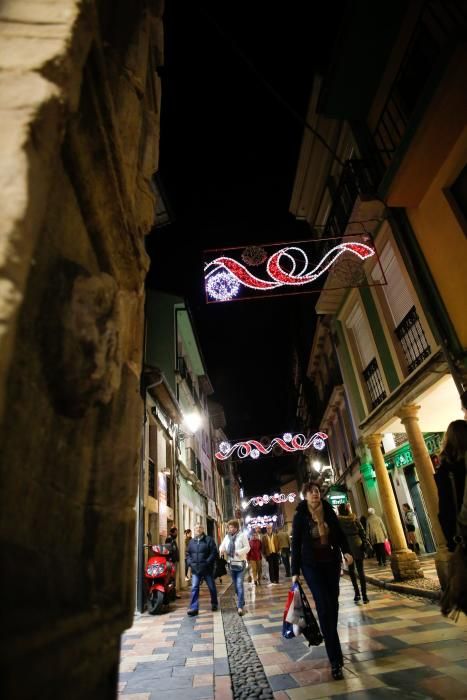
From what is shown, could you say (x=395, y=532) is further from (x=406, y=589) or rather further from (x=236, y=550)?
(x=236, y=550)

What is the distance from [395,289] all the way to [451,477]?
7564 millimetres

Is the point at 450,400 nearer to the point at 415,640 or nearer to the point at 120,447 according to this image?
the point at 415,640

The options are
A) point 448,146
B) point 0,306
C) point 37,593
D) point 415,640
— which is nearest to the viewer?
point 0,306

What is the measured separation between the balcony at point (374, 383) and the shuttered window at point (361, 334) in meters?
0.24

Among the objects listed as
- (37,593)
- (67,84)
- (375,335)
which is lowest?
(37,593)

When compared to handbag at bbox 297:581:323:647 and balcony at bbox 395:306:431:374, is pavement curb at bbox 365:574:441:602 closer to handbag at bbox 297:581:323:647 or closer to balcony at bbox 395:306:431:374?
handbag at bbox 297:581:323:647

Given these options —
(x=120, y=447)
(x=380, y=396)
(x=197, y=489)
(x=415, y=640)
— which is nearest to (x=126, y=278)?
(x=120, y=447)

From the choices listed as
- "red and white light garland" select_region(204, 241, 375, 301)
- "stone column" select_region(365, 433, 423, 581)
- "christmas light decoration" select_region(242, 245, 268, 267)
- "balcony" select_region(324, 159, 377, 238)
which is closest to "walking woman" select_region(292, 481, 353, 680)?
"red and white light garland" select_region(204, 241, 375, 301)

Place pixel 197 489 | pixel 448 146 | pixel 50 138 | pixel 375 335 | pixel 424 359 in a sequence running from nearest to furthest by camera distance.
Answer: pixel 50 138, pixel 448 146, pixel 424 359, pixel 375 335, pixel 197 489

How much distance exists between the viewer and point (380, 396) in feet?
37.3

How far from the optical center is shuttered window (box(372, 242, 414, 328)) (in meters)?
9.33

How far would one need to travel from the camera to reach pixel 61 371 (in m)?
1.35

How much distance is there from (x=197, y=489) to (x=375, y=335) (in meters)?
13.0

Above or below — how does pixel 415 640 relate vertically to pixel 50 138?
below
